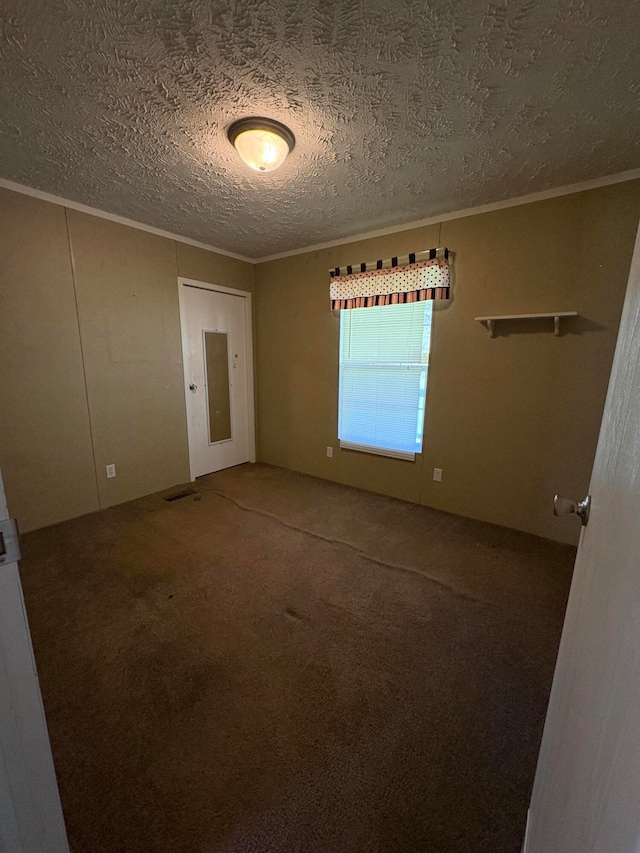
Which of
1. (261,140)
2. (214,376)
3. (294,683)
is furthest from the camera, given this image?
(214,376)

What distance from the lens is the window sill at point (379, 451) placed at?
10.2ft

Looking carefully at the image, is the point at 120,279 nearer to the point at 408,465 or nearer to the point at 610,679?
the point at 408,465

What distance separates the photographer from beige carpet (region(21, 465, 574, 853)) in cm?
99

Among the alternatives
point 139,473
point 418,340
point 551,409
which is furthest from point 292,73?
point 139,473

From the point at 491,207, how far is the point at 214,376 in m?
2.97

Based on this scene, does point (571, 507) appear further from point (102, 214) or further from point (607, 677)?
point (102, 214)

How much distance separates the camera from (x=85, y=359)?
2713mm

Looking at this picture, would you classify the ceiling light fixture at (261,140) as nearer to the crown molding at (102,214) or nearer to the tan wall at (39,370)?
the crown molding at (102,214)

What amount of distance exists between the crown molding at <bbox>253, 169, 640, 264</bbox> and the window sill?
196 cm

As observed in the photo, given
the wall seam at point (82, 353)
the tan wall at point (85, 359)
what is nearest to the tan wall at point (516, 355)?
the tan wall at point (85, 359)

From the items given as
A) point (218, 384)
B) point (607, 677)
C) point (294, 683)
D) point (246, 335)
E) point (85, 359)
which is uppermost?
point (246, 335)

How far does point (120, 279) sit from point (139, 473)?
5.75ft

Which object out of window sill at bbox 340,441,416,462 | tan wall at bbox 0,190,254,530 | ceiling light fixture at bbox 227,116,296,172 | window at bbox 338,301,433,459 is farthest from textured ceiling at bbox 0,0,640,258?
window sill at bbox 340,441,416,462

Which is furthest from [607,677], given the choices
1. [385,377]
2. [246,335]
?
[246,335]
